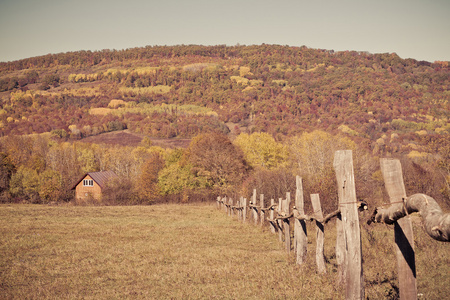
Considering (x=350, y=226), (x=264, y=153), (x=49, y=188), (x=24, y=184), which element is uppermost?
(x=350, y=226)

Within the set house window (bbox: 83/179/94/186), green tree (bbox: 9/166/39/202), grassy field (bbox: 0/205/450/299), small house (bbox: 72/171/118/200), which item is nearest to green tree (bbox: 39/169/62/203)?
green tree (bbox: 9/166/39/202)

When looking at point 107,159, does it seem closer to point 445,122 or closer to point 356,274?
point 356,274

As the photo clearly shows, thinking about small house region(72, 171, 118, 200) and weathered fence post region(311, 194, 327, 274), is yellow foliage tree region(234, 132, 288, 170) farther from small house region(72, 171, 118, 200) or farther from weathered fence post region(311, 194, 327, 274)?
weathered fence post region(311, 194, 327, 274)

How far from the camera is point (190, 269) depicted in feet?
35.9

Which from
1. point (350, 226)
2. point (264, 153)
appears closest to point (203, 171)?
point (264, 153)

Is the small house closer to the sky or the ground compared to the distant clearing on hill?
closer to the ground

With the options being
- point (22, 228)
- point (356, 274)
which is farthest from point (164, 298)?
point (22, 228)

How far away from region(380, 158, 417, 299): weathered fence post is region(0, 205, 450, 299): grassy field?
7.34ft

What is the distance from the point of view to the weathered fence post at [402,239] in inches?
199

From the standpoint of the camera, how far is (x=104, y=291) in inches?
354

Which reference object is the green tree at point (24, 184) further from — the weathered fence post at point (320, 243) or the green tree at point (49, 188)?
the weathered fence post at point (320, 243)

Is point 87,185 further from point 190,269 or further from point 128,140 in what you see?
point 128,140

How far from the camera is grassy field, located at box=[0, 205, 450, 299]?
329 inches

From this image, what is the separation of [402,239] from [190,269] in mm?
7156
